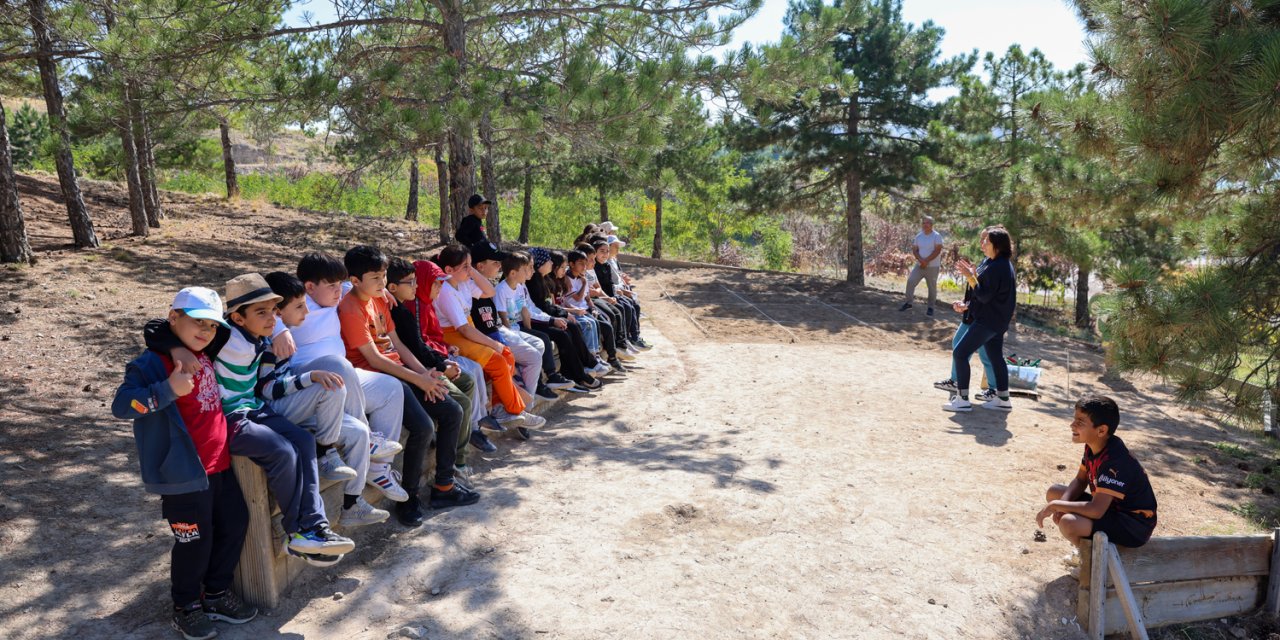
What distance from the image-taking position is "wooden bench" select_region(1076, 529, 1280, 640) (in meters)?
3.83

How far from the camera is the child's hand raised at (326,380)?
3.52 metres

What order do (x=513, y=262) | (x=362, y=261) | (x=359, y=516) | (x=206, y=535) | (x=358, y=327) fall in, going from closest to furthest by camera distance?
(x=206, y=535), (x=359, y=516), (x=362, y=261), (x=358, y=327), (x=513, y=262)

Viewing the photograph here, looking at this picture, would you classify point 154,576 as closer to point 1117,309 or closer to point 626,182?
point 1117,309

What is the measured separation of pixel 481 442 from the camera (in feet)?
17.5

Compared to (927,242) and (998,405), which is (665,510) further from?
(927,242)

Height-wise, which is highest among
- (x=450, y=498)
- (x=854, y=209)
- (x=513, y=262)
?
(x=854, y=209)

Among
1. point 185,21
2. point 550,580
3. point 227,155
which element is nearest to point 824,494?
point 550,580

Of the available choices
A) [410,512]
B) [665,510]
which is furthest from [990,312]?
[410,512]

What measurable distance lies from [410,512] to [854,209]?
14798 mm

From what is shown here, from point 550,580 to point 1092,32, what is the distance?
485 centimetres

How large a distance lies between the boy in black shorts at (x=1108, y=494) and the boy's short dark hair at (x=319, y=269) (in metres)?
3.66

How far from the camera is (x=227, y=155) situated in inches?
785

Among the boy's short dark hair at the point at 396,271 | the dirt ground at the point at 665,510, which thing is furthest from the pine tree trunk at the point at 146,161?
the boy's short dark hair at the point at 396,271

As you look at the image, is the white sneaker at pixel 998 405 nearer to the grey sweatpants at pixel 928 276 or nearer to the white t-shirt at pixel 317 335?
the white t-shirt at pixel 317 335
